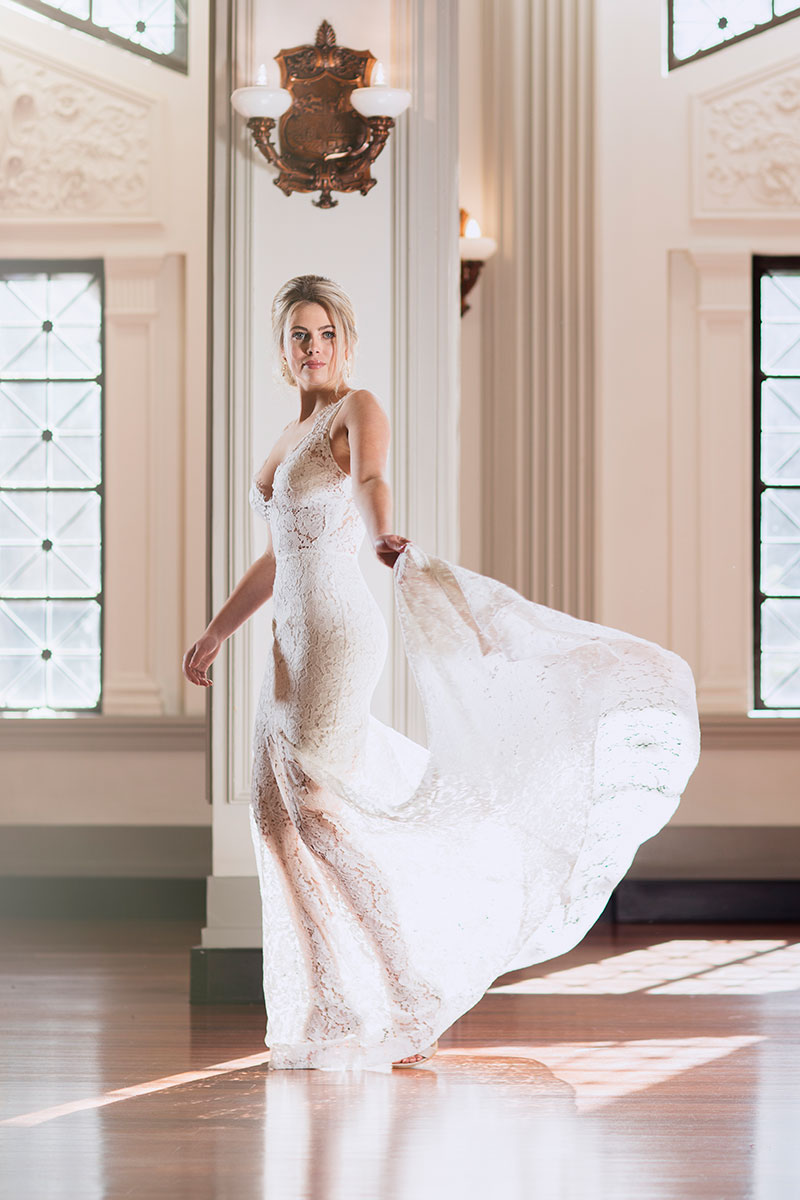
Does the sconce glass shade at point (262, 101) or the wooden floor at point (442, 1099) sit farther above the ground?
the sconce glass shade at point (262, 101)

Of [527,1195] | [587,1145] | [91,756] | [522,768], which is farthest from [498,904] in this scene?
[91,756]

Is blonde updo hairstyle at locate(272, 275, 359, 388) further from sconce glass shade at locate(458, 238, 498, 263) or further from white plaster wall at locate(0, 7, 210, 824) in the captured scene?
white plaster wall at locate(0, 7, 210, 824)

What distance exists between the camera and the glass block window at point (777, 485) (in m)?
7.45

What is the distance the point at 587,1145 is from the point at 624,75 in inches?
225

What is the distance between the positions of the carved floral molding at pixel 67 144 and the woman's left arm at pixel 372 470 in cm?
376

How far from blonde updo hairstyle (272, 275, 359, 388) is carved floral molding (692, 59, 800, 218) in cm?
362

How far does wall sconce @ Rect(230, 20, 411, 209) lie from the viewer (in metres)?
4.97

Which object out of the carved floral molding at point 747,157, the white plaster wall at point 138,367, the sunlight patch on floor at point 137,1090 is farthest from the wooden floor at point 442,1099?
the carved floral molding at point 747,157

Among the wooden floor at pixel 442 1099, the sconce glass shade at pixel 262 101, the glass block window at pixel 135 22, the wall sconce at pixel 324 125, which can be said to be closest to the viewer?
the wooden floor at pixel 442 1099

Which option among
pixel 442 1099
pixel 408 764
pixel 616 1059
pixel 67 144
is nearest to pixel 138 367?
pixel 67 144

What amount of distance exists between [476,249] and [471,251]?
0.09 ft

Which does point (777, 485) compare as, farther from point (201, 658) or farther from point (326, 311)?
point (201, 658)

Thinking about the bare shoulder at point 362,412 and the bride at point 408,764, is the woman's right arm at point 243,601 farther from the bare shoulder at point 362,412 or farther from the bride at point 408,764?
the bare shoulder at point 362,412

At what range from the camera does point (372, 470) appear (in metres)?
3.93
